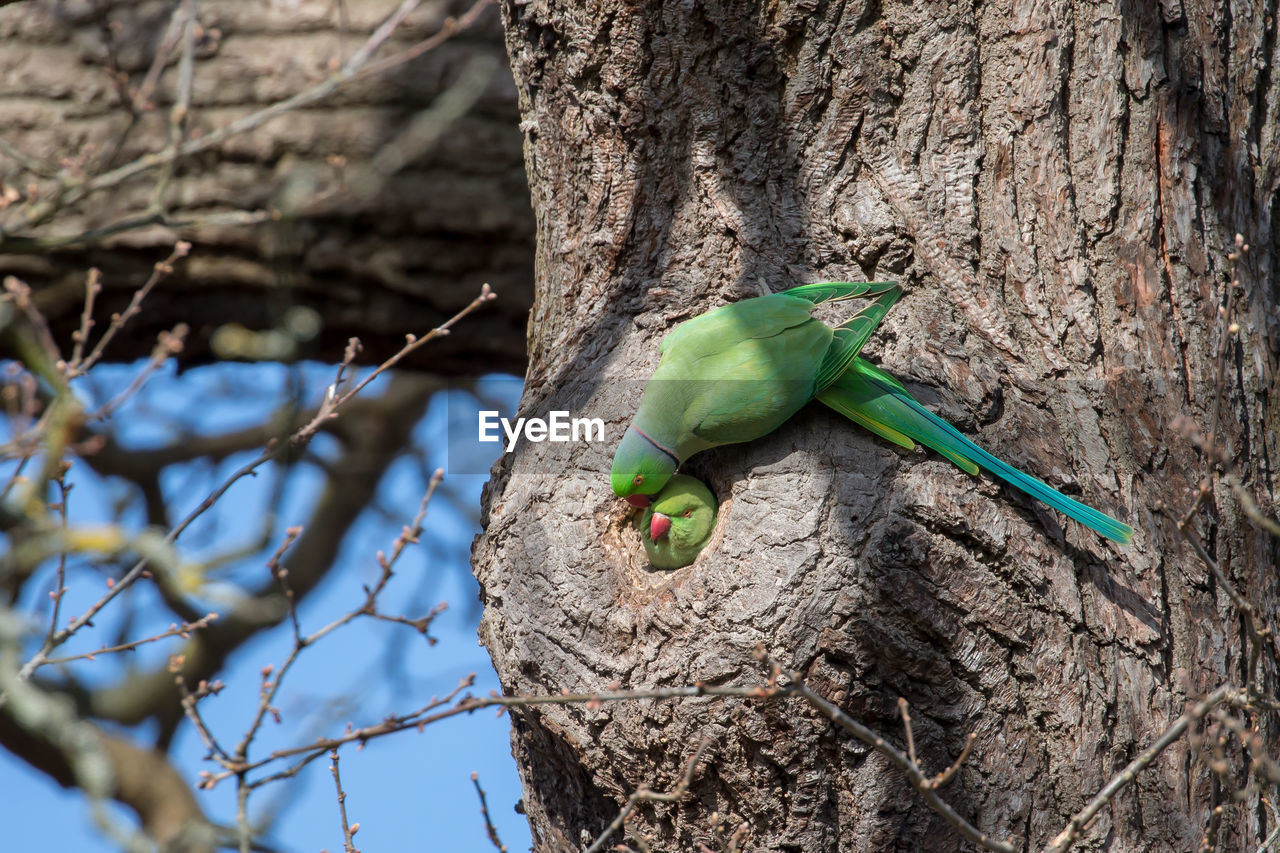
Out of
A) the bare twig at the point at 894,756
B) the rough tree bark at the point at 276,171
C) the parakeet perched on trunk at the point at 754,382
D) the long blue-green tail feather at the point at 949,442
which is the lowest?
the bare twig at the point at 894,756

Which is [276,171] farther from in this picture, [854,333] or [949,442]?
[949,442]

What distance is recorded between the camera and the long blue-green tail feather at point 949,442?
1.94 meters

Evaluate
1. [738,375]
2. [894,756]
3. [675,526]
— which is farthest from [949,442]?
[894,756]

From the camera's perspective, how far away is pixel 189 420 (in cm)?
472

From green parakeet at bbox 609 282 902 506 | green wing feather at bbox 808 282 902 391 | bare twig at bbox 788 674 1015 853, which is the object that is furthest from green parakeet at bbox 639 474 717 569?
bare twig at bbox 788 674 1015 853

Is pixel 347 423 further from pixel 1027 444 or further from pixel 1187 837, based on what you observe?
pixel 1187 837

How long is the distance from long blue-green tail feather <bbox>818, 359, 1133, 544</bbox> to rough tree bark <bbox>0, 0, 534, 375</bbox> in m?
2.02

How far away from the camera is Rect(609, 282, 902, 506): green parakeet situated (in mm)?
2088

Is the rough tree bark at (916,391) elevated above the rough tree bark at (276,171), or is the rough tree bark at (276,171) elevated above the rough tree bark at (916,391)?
the rough tree bark at (276,171)

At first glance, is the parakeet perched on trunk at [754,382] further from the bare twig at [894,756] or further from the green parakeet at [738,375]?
the bare twig at [894,756]

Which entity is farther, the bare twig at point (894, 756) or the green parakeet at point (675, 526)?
the green parakeet at point (675, 526)

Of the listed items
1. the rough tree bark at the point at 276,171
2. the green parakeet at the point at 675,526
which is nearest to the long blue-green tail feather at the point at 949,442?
the green parakeet at the point at 675,526

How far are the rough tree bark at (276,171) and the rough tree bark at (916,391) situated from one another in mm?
1127

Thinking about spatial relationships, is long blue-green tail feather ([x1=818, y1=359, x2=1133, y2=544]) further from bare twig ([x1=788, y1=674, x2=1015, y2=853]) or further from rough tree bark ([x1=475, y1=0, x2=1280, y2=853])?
bare twig ([x1=788, y1=674, x2=1015, y2=853])
